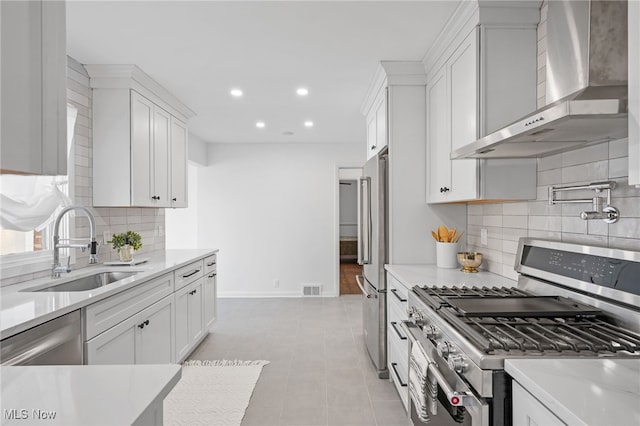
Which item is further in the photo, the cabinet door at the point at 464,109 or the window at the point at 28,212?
the window at the point at 28,212

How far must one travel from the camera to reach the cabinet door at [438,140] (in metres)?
2.59

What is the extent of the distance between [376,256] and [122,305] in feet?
6.11

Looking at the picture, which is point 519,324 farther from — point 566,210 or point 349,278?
point 349,278

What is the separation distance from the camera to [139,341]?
8.09 feet

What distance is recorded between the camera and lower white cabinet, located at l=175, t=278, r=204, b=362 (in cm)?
316

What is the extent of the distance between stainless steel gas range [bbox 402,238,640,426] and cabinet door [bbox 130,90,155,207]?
2.53 meters

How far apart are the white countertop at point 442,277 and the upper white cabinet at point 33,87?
6.38 feet

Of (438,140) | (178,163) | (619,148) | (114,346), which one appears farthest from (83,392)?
(178,163)

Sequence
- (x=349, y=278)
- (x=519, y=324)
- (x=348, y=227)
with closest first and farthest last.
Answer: (x=519, y=324) → (x=349, y=278) → (x=348, y=227)

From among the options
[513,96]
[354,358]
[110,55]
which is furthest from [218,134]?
[513,96]

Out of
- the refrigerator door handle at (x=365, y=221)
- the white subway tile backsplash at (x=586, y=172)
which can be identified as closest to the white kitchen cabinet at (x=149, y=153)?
the refrigerator door handle at (x=365, y=221)

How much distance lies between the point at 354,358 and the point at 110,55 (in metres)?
3.26

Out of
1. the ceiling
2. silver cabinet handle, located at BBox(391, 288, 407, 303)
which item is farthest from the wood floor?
silver cabinet handle, located at BBox(391, 288, 407, 303)

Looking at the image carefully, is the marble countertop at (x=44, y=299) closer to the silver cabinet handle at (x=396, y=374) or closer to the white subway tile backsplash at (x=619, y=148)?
the silver cabinet handle at (x=396, y=374)
